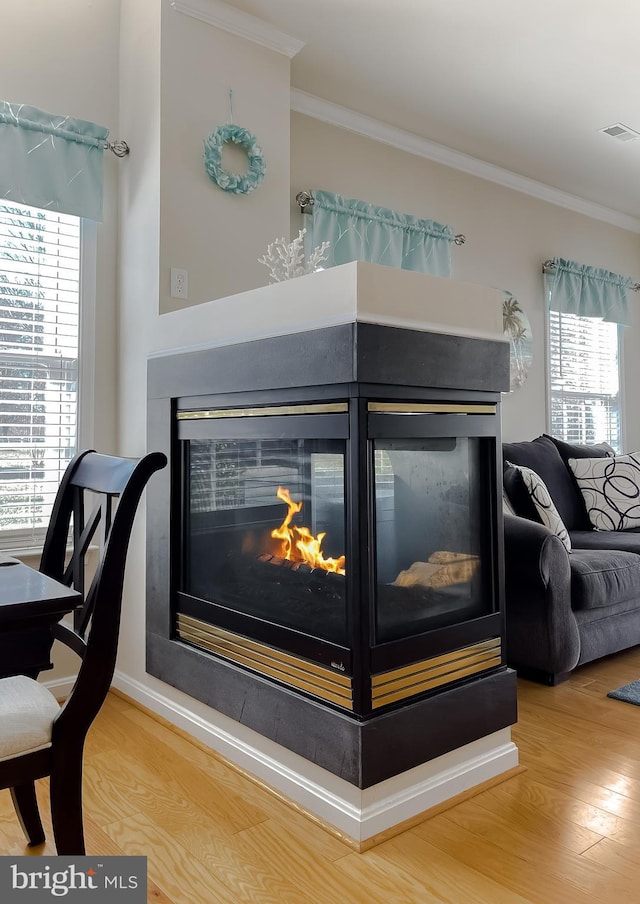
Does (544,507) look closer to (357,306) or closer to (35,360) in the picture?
(357,306)

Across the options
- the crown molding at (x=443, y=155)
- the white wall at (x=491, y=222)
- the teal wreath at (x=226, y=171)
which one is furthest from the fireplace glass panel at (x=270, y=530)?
the crown molding at (x=443, y=155)

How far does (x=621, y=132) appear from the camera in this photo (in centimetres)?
400

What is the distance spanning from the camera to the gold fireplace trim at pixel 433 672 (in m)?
1.85

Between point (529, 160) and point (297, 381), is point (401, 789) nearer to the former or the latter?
point (297, 381)

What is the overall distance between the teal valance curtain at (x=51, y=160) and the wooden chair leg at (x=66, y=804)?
2141 mm

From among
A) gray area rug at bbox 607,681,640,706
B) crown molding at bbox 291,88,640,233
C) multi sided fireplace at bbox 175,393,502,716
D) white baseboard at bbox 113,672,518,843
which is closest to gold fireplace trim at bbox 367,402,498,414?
multi sided fireplace at bbox 175,393,502,716

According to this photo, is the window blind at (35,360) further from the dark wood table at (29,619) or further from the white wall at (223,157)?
the dark wood table at (29,619)

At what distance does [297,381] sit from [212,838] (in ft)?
3.98

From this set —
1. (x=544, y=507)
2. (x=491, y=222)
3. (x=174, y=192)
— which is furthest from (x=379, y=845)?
(x=491, y=222)

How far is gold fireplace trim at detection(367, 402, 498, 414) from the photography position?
1861 mm

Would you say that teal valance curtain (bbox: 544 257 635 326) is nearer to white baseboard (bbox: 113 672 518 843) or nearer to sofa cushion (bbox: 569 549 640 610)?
sofa cushion (bbox: 569 549 640 610)

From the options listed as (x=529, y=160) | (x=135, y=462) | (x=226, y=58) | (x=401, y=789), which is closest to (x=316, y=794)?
(x=401, y=789)

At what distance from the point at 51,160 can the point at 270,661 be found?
6.77ft

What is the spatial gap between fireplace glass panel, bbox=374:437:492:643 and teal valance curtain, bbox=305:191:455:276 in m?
1.89
